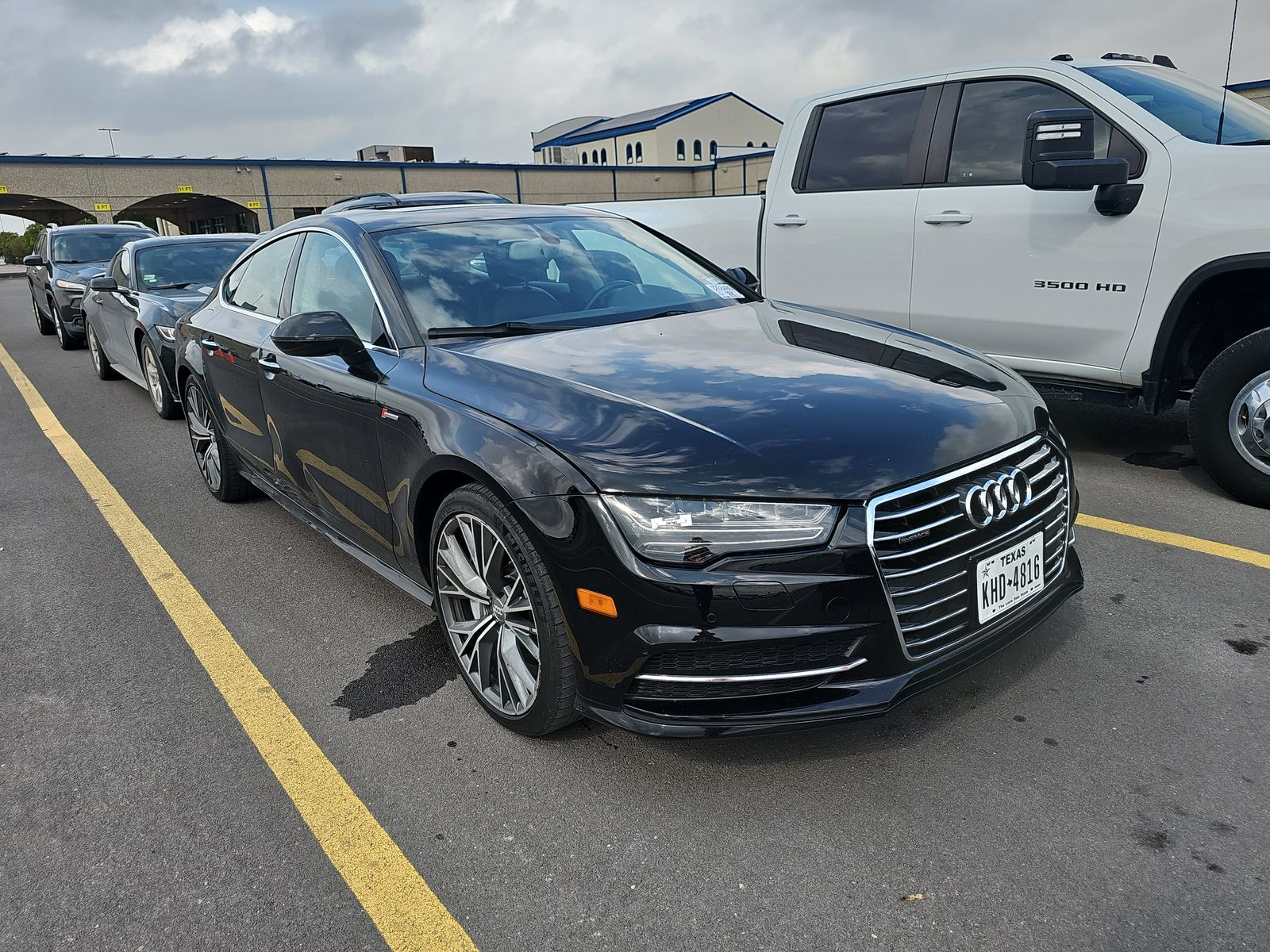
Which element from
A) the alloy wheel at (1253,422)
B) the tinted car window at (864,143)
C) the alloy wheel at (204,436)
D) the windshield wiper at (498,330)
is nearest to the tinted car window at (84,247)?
the alloy wheel at (204,436)

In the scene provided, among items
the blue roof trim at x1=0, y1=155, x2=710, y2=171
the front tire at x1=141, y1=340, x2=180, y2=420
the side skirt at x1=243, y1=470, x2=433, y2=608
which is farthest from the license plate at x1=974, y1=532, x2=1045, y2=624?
the blue roof trim at x1=0, y1=155, x2=710, y2=171

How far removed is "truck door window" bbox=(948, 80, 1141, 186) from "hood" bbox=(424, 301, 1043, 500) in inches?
78.7

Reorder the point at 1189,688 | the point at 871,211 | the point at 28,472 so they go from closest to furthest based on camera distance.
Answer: the point at 1189,688
the point at 871,211
the point at 28,472

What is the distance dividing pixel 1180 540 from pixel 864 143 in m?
2.91

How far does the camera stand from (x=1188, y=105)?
477cm

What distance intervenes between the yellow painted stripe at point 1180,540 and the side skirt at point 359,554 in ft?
8.58

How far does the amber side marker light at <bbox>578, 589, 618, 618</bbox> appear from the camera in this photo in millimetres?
2412

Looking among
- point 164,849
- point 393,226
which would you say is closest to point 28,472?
point 393,226

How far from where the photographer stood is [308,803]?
2.67 metres

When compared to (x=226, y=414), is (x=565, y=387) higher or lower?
higher

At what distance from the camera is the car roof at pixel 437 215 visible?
3.82 m

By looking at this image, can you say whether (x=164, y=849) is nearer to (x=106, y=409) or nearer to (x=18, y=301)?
(x=106, y=409)

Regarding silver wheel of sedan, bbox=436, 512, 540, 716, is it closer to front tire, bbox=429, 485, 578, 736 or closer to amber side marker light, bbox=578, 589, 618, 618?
front tire, bbox=429, 485, 578, 736

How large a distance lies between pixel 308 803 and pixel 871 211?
4427mm
